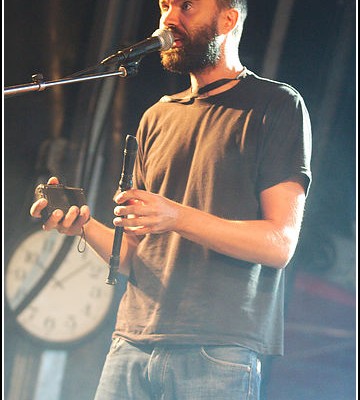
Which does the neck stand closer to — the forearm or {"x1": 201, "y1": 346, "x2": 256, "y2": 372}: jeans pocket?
the forearm

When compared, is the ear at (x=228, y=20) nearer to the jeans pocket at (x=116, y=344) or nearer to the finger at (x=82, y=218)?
the finger at (x=82, y=218)

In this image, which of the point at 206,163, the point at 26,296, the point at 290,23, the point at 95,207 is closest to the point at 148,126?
the point at 206,163

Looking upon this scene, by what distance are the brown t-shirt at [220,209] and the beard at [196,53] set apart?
3.9 inches

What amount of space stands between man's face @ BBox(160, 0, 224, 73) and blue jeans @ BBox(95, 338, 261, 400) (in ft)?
2.00

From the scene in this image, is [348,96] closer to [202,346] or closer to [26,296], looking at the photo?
[202,346]

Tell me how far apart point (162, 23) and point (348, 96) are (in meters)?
0.55

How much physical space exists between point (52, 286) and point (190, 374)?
72cm

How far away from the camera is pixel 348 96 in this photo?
5.43 feet

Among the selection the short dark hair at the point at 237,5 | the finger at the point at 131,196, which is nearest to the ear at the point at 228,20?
the short dark hair at the point at 237,5

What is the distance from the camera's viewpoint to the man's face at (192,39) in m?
1.39

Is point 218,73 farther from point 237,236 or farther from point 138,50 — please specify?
point 237,236

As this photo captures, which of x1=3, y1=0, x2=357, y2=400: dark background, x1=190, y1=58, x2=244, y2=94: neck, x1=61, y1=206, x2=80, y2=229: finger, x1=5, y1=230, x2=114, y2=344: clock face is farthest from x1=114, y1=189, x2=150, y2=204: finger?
x1=5, y1=230, x2=114, y2=344: clock face

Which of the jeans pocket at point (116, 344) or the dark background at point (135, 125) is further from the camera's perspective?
the dark background at point (135, 125)

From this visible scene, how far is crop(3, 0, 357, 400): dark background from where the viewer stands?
163cm
